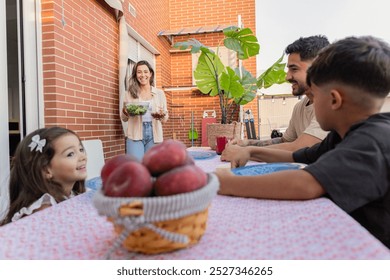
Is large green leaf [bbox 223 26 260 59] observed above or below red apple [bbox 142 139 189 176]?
above

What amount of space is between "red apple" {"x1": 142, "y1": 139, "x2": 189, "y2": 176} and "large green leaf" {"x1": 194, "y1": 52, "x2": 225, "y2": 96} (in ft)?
6.90

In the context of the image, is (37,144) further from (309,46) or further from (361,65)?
(309,46)

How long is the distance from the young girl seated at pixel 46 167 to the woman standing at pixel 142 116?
204cm

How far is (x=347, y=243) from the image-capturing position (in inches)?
19.3

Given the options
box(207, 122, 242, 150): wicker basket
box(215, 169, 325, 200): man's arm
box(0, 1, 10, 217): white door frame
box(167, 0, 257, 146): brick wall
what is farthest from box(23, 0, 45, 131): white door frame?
box(167, 0, 257, 146): brick wall

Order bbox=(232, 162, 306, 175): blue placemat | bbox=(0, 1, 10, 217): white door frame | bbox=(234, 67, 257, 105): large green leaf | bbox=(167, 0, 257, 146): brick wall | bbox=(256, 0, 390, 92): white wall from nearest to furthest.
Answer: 1. bbox=(232, 162, 306, 175): blue placemat
2. bbox=(0, 1, 10, 217): white door frame
3. bbox=(234, 67, 257, 105): large green leaf
4. bbox=(256, 0, 390, 92): white wall
5. bbox=(167, 0, 257, 146): brick wall

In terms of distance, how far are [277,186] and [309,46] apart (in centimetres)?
159

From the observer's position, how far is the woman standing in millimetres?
3568

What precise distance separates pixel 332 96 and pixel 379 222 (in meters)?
0.37

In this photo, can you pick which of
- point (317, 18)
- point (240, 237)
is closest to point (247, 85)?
point (240, 237)

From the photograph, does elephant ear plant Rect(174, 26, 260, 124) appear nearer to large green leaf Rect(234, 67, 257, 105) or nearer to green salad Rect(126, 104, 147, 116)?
large green leaf Rect(234, 67, 257, 105)

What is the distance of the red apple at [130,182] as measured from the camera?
0.45 m
